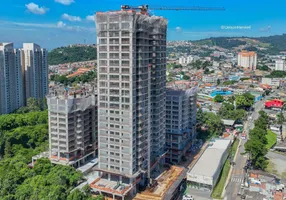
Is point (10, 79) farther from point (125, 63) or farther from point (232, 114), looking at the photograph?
point (232, 114)

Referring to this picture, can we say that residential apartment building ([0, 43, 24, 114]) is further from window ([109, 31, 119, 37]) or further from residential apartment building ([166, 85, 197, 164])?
window ([109, 31, 119, 37])

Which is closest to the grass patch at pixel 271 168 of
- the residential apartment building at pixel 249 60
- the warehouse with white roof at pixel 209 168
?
the warehouse with white roof at pixel 209 168

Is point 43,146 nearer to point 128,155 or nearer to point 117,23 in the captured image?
point 128,155

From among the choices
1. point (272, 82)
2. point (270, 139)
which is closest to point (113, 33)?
point (270, 139)

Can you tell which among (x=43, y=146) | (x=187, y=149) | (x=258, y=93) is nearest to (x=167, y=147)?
(x=187, y=149)

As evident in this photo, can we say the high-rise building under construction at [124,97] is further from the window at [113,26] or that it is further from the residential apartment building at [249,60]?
the residential apartment building at [249,60]
